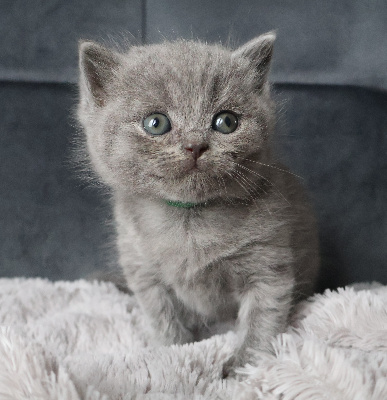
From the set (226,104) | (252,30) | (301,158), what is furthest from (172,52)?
(301,158)

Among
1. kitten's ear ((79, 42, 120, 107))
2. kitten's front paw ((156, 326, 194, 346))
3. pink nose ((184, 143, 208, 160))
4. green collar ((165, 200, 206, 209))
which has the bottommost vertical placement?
kitten's front paw ((156, 326, 194, 346))

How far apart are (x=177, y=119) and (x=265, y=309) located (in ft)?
1.47

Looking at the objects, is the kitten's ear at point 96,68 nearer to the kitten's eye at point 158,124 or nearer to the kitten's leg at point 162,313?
the kitten's eye at point 158,124

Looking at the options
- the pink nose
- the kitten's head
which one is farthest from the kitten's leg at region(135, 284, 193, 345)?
the pink nose

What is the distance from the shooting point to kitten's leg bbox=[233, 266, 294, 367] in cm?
108

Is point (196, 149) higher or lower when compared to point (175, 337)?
higher

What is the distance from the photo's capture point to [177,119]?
3.13 feet

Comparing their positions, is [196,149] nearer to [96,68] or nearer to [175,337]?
[96,68]

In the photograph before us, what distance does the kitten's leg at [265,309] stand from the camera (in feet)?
3.54

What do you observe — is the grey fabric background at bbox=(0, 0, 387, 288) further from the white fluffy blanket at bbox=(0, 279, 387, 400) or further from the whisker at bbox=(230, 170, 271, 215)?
the whisker at bbox=(230, 170, 271, 215)

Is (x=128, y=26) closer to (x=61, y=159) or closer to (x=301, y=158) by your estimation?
(x=61, y=159)

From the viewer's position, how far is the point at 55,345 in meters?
1.24

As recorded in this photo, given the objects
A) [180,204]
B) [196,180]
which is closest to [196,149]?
[196,180]

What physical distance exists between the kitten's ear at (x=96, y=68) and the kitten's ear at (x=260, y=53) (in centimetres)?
26
